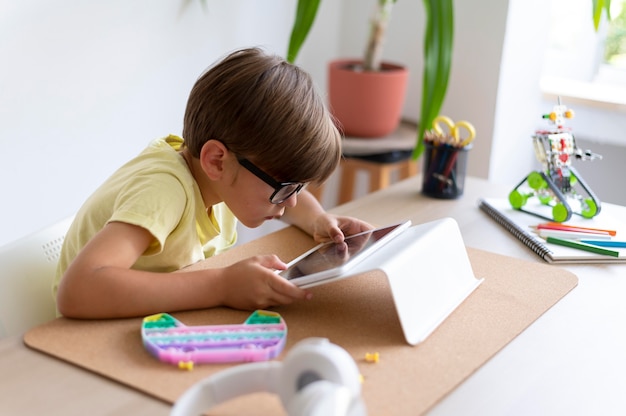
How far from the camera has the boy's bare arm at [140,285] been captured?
989 mm

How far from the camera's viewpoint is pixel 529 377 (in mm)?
927

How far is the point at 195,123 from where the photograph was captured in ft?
3.92

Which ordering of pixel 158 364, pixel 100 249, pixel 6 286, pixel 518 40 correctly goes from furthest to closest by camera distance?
1. pixel 518 40
2. pixel 6 286
3. pixel 100 249
4. pixel 158 364

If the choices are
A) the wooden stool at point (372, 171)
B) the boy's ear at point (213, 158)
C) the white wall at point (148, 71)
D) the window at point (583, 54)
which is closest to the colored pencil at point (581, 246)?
the boy's ear at point (213, 158)

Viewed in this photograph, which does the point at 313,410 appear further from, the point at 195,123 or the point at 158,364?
the point at 195,123

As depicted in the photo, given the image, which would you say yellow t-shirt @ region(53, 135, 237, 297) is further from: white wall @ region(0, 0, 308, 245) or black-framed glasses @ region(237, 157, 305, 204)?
white wall @ region(0, 0, 308, 245)

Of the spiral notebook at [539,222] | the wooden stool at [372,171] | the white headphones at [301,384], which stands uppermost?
the white headphones at [301,384]

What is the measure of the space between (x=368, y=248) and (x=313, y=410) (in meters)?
0.48

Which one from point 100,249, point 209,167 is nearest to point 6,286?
point 100,249

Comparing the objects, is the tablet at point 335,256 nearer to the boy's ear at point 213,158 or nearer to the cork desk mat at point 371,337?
the cork desk mat at point 371,337

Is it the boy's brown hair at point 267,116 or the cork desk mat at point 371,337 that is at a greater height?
the boy's brown hair at point 267,116

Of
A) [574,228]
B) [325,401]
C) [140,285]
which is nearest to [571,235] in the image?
[574,228]

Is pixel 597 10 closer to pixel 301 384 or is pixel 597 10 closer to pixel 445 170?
pixel 445 170

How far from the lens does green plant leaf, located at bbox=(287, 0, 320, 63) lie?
2.13 metres
